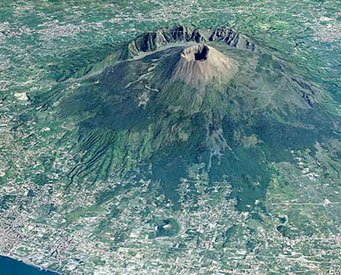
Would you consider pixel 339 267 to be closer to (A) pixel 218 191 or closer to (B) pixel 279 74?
(A) pixel 218 191

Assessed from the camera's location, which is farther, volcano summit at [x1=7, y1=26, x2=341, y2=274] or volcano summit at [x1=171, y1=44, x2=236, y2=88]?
volcano summit at [x1=171, y1=44, x2=236, y2=88]

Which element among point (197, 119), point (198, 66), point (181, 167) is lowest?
point (181, 167)

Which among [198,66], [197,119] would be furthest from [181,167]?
[198,66]

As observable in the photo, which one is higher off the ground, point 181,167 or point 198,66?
point 198,66

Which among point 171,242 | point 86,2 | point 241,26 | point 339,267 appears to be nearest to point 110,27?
point 86,2

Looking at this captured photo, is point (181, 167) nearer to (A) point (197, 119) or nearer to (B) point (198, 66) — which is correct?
(A) point (197, 119)

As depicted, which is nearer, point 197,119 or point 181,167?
point 181,167

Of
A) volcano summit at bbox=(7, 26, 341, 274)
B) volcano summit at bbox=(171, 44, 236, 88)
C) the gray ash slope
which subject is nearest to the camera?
volcano summit at bbox=(7, 26, 341, 274)

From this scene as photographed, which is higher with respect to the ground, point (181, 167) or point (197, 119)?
point (197, 119)
